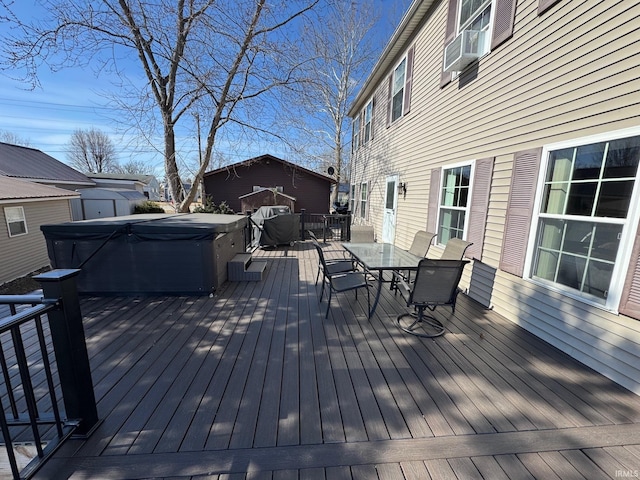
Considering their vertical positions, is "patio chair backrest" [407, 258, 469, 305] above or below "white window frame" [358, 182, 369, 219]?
below

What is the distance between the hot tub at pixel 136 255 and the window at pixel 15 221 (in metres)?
6.11

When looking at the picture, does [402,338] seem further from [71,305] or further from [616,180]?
[71,305]

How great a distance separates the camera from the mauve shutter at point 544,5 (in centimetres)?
279

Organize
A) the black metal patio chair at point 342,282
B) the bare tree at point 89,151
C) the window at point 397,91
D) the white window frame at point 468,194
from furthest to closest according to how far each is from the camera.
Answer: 1. the bare tree at point 89,151
2. the window at point 397,91
3. the white window frame at point 468,194
4. the black metal patio chair at point 342,282

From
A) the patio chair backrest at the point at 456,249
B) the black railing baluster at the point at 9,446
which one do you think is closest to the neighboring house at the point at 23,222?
the black railing baluster at the point at 9,446

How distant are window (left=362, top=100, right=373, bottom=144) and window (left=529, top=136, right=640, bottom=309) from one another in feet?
23.0

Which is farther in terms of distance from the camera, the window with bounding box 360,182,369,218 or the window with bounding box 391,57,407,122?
the window with bounding box 360,182,369,218

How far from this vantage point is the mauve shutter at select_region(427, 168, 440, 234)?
497 centimetres

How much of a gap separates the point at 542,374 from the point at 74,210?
67.1 ft

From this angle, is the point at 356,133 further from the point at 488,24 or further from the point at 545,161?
the point at 545,161

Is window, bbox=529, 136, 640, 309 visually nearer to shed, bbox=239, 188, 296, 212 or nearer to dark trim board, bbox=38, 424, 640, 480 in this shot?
dark trim board, bbox=38, 424, 640, 480

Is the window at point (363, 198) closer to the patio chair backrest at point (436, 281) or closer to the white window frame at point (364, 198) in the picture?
the white window frame at point (364, 198)

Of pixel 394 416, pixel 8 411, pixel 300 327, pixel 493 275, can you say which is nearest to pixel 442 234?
pixel 493 275

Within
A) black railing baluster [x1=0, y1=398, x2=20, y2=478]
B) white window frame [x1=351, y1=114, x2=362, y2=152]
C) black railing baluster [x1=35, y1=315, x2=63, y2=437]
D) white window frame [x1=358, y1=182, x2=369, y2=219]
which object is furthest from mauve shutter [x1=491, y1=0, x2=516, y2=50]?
white window frame [x1=351, y1=114, x2=362, y2=152]
